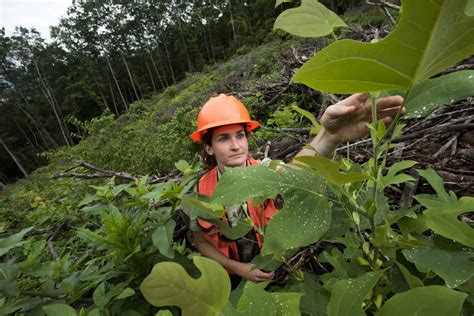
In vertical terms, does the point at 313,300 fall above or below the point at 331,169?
below

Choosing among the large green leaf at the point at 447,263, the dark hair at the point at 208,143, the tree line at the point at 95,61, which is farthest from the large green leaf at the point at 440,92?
the tree line at the point at 95,61

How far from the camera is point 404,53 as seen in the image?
0.35 m

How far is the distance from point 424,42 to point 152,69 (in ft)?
148

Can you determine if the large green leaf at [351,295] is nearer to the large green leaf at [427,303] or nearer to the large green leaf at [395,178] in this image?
the large green leaf at [427,303]

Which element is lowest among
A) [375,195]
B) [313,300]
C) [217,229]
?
[217,229]

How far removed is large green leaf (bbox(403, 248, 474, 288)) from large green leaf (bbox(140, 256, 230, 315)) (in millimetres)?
352

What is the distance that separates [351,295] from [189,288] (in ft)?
0.84

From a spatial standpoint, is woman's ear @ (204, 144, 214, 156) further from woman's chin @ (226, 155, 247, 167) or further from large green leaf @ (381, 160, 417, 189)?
large green leaf @ (381, 160, 417, 189)

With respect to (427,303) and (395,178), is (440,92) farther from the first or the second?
(427,303)

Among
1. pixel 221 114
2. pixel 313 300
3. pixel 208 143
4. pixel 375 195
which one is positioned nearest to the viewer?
pixel 375 195

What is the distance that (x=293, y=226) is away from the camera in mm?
538

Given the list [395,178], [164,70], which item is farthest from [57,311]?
[164,70]

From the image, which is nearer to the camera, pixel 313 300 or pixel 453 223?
pixel 453 223

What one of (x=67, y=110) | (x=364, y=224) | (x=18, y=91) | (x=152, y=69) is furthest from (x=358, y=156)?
(x=18, y=91)
